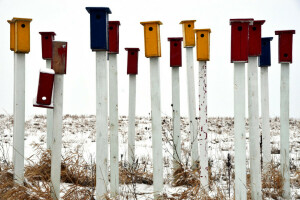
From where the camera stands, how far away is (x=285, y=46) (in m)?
4.59

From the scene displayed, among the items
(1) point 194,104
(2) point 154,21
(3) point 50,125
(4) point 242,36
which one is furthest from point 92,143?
(4) point 242,36

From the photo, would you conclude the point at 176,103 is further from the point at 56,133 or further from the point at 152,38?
the point at 56,133

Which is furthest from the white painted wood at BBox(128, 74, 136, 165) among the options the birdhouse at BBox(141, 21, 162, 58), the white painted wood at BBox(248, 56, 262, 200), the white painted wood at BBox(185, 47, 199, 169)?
the white painted wood at BBox(248, 56, 262, 200)

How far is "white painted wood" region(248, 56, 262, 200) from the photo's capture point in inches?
147

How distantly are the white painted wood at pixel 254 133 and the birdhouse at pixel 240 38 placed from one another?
49 cm

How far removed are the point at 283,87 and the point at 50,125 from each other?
3610 mm

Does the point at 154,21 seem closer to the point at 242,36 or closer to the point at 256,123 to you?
the point at 242,36

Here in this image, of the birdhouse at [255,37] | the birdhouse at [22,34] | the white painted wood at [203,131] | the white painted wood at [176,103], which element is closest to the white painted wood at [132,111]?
the white painted wood at [176,103]

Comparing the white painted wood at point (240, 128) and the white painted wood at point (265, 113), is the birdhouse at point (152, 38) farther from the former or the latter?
the white painted wood at point (265, 113)

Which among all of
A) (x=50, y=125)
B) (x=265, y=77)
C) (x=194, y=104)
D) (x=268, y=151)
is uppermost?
(x=265, y=77)

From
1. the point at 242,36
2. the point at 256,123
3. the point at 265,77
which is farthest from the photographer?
the point at 265,77

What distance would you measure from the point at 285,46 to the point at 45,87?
3.24 m

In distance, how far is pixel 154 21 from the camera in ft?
12.6

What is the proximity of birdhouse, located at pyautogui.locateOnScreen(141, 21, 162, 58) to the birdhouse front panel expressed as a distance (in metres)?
1.13
